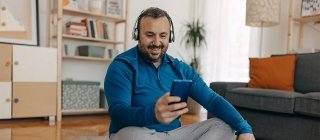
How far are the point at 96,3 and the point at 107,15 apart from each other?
0.18 metres

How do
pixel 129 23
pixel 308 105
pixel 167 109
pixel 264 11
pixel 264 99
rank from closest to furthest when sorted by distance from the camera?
pixel 167 109 < pixel 308 105 < pixel 264 99 < pixel 264 11 < pixel 129 23

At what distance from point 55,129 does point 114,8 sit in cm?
168

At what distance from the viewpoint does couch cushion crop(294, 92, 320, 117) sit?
2.03 m

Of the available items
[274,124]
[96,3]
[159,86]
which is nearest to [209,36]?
[96,3]

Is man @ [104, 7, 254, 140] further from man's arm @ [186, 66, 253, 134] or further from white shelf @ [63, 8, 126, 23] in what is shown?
white shelf @ [63, 8, 126, 23]

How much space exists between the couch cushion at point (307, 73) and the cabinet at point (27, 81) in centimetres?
226

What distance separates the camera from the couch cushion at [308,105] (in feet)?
6.67

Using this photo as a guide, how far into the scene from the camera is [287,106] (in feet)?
7.20

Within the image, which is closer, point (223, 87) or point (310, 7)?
point (223, 87)

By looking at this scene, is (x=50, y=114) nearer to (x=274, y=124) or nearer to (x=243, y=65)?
(x=274, y=124)

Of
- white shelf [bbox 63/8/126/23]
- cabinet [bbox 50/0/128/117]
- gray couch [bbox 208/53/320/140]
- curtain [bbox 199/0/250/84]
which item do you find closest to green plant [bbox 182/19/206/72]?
curtain [bbox 199/0/250/84]

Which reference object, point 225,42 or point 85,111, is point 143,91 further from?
point 225,42

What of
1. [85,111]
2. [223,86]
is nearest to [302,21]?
[223,86]

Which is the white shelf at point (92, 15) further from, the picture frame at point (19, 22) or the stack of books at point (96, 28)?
the picture frame at point (19, 22)
